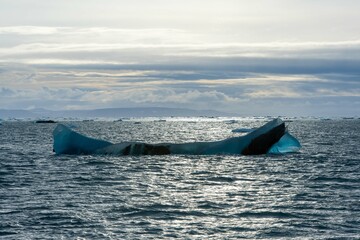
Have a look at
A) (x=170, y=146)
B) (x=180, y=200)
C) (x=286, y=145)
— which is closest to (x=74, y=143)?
(x=170, y=146)

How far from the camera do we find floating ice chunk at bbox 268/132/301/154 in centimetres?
4302

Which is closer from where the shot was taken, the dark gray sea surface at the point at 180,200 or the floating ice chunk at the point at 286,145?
the dark gray sea surface at the point at 180,200

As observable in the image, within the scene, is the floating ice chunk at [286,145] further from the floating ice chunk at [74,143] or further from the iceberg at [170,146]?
the floating ice chunk at [74,143]

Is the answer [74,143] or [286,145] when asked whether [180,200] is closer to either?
[74,143]

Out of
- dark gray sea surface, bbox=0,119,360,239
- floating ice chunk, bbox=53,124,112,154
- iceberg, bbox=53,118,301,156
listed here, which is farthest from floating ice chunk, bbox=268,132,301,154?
floating ice chunk, bbox=53,124,112,154

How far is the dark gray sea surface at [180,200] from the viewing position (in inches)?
622

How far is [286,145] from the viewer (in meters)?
45.2

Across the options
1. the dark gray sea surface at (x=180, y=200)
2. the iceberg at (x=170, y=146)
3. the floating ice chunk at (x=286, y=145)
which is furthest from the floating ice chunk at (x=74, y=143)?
the floating ice chunk at (x=286, y=145)

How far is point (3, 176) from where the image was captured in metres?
28.8

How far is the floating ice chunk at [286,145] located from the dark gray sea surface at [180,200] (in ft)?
23.2

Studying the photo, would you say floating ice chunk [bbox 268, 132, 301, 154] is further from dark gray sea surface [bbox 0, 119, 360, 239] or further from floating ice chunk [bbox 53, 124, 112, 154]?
floating ice chunk [bbox 53, 124, 112, 154]

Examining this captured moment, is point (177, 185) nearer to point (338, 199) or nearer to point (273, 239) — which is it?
point (338, 199)

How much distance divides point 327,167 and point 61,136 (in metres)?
18.8

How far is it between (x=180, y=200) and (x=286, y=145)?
25.8m
